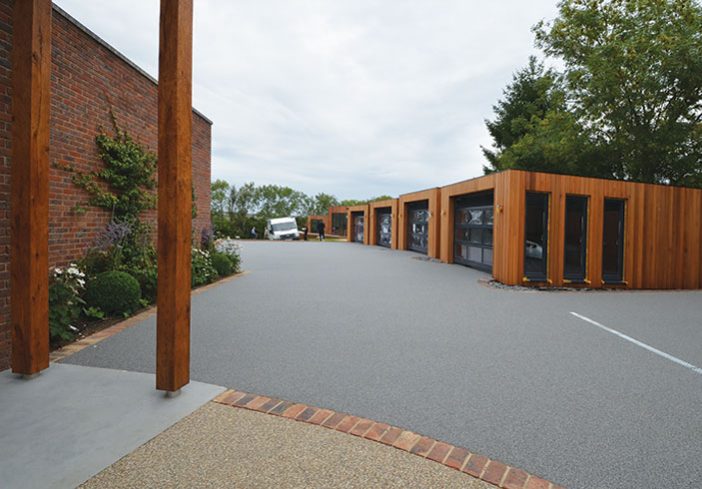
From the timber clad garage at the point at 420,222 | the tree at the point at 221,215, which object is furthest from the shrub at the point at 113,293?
the tree at the point at 221,215

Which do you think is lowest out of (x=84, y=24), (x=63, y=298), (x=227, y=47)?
(x=63, y=298)

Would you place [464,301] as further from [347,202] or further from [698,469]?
[347,202]

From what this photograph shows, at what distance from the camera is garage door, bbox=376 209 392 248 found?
25250 millimetres

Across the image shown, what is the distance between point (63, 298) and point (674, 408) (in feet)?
19.3

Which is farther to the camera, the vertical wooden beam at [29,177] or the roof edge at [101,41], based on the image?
the roof edge at [101,41]

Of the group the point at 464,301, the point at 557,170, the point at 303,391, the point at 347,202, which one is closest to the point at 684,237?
the point at 464,301

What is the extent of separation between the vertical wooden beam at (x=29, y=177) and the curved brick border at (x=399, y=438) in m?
1.65

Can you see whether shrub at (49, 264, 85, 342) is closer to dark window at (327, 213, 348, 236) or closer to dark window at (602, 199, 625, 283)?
dark window at (602, 199, 625, 283)

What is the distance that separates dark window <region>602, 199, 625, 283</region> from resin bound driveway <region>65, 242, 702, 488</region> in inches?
123

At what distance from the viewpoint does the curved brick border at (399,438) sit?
6.89ft

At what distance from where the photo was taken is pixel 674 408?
303 cm

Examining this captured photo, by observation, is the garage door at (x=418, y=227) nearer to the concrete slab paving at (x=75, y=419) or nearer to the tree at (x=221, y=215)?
the tree at (x=221, y=215)

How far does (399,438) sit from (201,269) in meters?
7.34

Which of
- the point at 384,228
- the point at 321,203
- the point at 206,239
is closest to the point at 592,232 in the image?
the point at 206,239
